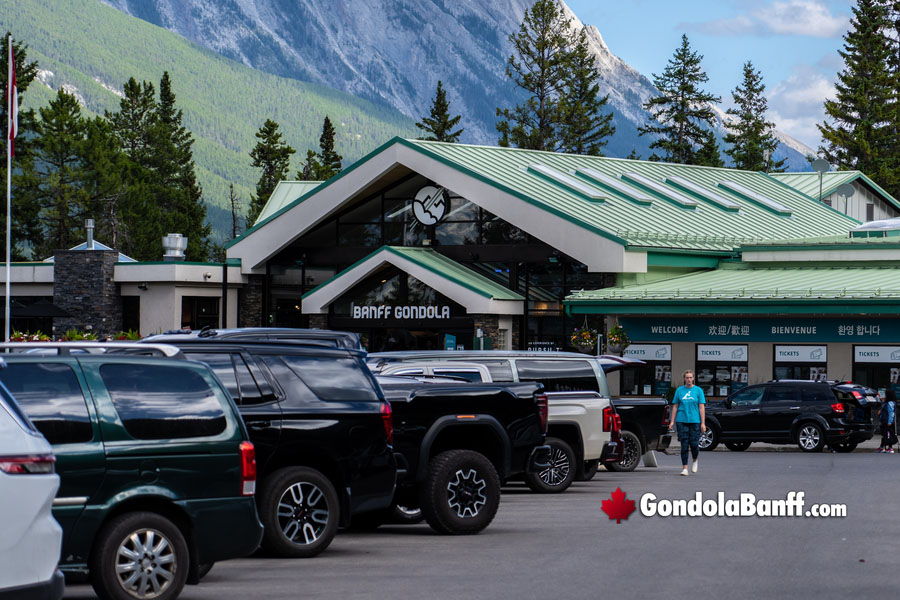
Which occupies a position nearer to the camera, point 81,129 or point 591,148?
point 81,129

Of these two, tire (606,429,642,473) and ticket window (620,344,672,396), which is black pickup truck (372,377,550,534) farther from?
ticket window (620,344,672,396)

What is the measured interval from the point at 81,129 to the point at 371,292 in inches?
1706

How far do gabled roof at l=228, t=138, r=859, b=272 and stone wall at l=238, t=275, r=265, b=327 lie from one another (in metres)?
0.98

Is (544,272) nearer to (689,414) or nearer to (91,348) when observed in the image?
(689,414)

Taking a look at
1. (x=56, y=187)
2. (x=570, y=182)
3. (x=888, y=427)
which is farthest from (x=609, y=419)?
(x=56, y=187)

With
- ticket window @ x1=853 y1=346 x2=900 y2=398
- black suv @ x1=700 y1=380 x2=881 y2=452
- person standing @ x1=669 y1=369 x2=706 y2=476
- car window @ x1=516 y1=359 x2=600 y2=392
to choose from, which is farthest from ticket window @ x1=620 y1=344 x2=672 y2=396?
car window @ x1=516 y1=359 x2=600 y2=392

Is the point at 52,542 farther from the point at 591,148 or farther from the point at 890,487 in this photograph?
the point at 591,148

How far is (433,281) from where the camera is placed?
4472cm

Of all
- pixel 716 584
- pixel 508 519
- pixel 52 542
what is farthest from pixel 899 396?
pixel 52 542

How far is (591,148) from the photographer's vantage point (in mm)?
95812

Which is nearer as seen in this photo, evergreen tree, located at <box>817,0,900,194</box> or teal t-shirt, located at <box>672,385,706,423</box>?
teal t-shirt, located at <box>672,385,706,423</box>

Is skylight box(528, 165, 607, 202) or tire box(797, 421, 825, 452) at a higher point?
skylight box(528, 165, 607, 202)

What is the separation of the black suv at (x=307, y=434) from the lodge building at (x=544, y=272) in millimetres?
27137

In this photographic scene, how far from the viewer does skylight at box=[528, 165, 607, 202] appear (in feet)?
156
